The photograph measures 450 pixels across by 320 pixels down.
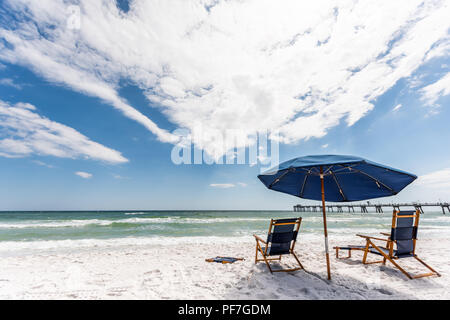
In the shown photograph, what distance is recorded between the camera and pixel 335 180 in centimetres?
439

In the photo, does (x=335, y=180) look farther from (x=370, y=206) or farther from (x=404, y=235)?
(x=370, y=206)

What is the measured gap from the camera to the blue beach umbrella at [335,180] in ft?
11.4

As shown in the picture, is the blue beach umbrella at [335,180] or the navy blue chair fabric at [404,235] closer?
the blue beach umbrella at [335,180]

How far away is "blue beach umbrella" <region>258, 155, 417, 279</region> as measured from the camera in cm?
348

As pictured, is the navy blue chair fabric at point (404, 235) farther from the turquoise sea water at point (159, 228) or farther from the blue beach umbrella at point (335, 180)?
the turquoise sea water at point (159, 228)

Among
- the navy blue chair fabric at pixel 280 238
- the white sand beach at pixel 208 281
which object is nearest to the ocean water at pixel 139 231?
the white sand beach at pixel 208 281

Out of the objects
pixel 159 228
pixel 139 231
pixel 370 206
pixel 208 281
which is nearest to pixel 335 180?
pixel 208 281

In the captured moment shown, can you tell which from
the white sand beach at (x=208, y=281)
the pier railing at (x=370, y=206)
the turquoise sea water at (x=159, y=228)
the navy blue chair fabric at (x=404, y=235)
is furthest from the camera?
the pier railing at (x=370, y=206)

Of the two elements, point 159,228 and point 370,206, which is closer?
point 159,228
